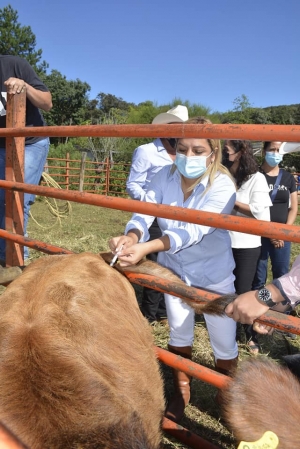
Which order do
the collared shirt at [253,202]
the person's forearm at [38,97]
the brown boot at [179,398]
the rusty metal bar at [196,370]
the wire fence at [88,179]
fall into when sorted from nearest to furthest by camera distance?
the rusty metal bar at [196,370] → the brown boot at [179,398] → the person's forearm at [38,97] → the collared shirt at [253,202] → the wire fence at [88,179]

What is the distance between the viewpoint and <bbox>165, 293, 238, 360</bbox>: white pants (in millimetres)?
2191

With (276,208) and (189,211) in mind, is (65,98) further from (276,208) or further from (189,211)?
(189,211)

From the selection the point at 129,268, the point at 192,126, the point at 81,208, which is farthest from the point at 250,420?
the point at 81,208

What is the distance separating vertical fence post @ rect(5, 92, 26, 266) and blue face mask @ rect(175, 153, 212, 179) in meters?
1.15

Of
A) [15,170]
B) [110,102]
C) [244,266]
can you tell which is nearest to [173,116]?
[244,266]

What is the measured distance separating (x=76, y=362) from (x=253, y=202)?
234 centimetres

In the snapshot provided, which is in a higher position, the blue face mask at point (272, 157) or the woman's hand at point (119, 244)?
the blue face mask at point (272, 157)

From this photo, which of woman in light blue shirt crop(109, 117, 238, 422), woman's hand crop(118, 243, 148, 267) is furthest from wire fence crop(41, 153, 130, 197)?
woman's hand crop(118, 243, 148, 267)

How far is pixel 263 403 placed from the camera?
1.09m

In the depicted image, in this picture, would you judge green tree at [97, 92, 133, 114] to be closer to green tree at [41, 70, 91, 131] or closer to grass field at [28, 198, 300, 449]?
green tree at [41, 70, 91, 131]

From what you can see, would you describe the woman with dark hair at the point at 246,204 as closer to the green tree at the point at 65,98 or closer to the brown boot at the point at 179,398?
the brown boot at the point at 179,398

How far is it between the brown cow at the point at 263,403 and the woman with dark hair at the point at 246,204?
6.63 ft

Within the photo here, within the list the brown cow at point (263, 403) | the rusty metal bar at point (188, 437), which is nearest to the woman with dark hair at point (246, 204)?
the rusty metal bar at point (188, 437)

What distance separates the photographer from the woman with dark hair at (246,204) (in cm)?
319
